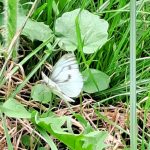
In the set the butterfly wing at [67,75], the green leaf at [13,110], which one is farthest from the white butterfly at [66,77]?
the green leaf at [13,110]

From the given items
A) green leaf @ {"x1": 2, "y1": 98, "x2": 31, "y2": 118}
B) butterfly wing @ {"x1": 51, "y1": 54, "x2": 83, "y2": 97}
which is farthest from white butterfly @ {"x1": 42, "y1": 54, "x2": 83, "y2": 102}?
green leaf @ {"x1": 2, "y1": 98, "x2": 31, "y2": 118}

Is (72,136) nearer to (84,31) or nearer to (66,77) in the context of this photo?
(66,77)

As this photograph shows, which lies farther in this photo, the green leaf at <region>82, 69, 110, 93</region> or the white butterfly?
the green leaf at <region>82, 69, 110, 93</region>

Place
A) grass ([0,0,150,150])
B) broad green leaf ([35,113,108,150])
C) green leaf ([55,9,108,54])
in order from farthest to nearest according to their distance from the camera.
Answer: green leaf ([55,9,108,54]) < grass ([0,0,150,150]) < broad green leaf ([35,113,108,150])

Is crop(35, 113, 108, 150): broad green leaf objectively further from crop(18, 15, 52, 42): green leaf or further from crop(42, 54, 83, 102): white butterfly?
crop(18, 15, 52, 42): green leaf

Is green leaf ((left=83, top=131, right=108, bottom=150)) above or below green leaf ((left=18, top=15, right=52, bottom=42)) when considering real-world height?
below

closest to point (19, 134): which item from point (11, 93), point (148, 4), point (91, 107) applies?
point (11, 93)

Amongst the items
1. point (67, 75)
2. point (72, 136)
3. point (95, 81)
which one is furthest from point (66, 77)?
point (72, 136)

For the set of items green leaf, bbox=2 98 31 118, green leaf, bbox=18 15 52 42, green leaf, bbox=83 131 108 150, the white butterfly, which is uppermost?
green leaf, bbox=18 15 52 42
